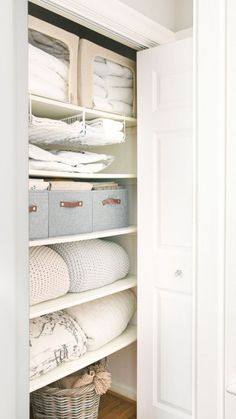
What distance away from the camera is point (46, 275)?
1.51 metres

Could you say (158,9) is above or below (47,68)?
above

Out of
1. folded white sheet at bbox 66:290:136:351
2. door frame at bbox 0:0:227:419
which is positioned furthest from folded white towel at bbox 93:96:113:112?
folded white sheet at bbox 66:290:136:351

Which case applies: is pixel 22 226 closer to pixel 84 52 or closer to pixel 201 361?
pixel 201 361

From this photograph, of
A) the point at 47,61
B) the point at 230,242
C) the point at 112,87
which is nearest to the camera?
the point at 230,242

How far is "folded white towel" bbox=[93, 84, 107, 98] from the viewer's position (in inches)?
65.9

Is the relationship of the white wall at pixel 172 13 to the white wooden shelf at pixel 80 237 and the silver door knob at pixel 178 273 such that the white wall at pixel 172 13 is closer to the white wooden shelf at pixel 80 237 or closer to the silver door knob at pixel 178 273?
the white wooden shelf at pixel 80 237

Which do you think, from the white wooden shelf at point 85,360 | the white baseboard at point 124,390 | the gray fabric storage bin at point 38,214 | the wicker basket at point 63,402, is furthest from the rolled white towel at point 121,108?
the white baseboard at point 124,390

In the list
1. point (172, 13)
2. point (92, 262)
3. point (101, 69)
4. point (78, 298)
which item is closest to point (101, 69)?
point (101, 69)

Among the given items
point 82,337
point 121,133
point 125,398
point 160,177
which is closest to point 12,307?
point 82,337

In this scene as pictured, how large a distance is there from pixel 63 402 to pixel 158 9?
1.78 m

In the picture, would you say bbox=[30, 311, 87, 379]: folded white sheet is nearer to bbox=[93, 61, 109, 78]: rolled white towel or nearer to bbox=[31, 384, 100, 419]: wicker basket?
bbox=[31, 384, 100, 419]: wicker basket

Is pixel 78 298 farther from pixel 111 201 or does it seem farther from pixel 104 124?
pixel 104 124

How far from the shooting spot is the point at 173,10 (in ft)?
5.86

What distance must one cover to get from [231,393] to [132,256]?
1.32 metres
